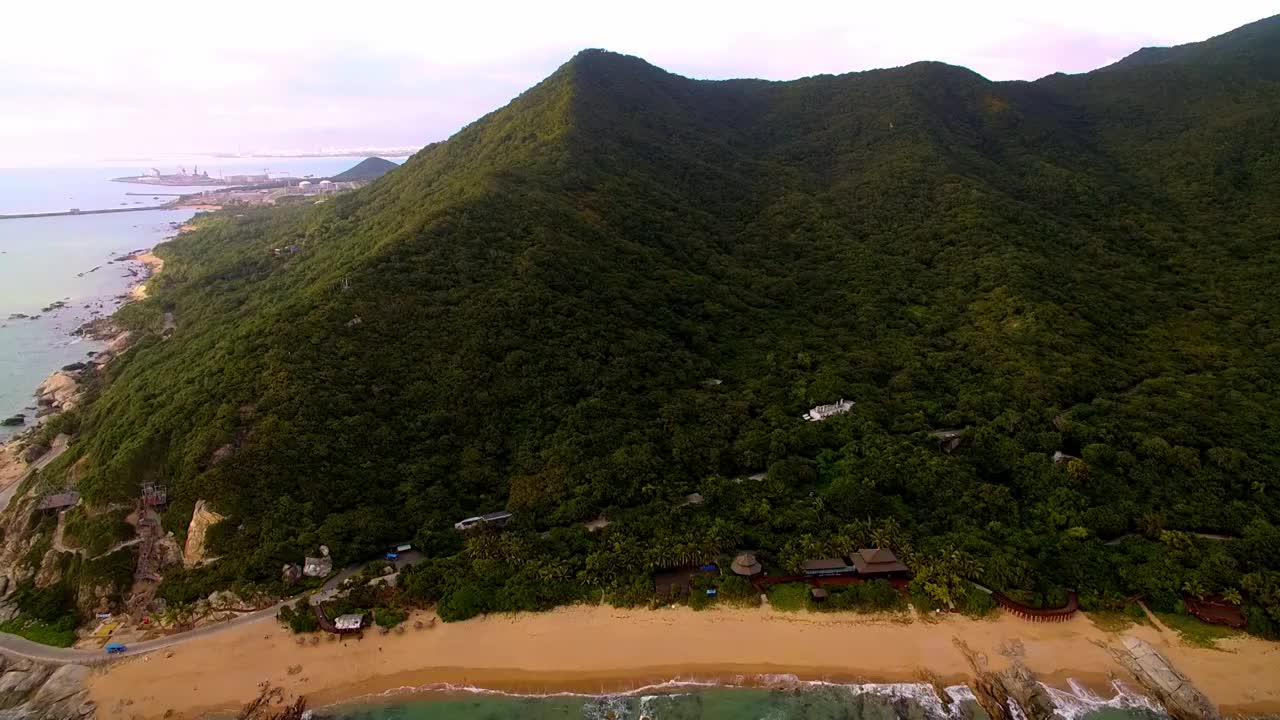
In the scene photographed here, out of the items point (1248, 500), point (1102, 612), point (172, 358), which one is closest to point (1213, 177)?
point (1248, 500)

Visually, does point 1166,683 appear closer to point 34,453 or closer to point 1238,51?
point 34,453

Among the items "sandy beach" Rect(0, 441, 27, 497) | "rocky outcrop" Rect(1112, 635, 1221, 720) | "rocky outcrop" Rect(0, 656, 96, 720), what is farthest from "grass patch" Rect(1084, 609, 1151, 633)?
"sandy beach" Rect(0, 441, 27, 497)

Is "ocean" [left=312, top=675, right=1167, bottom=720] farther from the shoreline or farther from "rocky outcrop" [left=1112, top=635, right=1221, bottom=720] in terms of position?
the shoreline

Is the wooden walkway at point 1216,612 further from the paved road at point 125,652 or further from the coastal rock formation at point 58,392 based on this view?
the coastal rock formation at point 58,392

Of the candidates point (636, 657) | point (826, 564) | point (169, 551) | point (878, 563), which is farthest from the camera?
point (169, 551)

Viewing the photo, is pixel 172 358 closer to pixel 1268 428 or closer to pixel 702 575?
pixel 702 575

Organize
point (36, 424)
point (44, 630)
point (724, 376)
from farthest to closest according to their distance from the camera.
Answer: point (36, 424)
point (724, 376)
point (44, 630)

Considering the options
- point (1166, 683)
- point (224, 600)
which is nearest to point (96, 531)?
point (224, 600)

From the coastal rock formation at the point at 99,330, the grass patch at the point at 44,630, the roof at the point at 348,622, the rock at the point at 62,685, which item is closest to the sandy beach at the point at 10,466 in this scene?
the grass patch at the point at 44,630
